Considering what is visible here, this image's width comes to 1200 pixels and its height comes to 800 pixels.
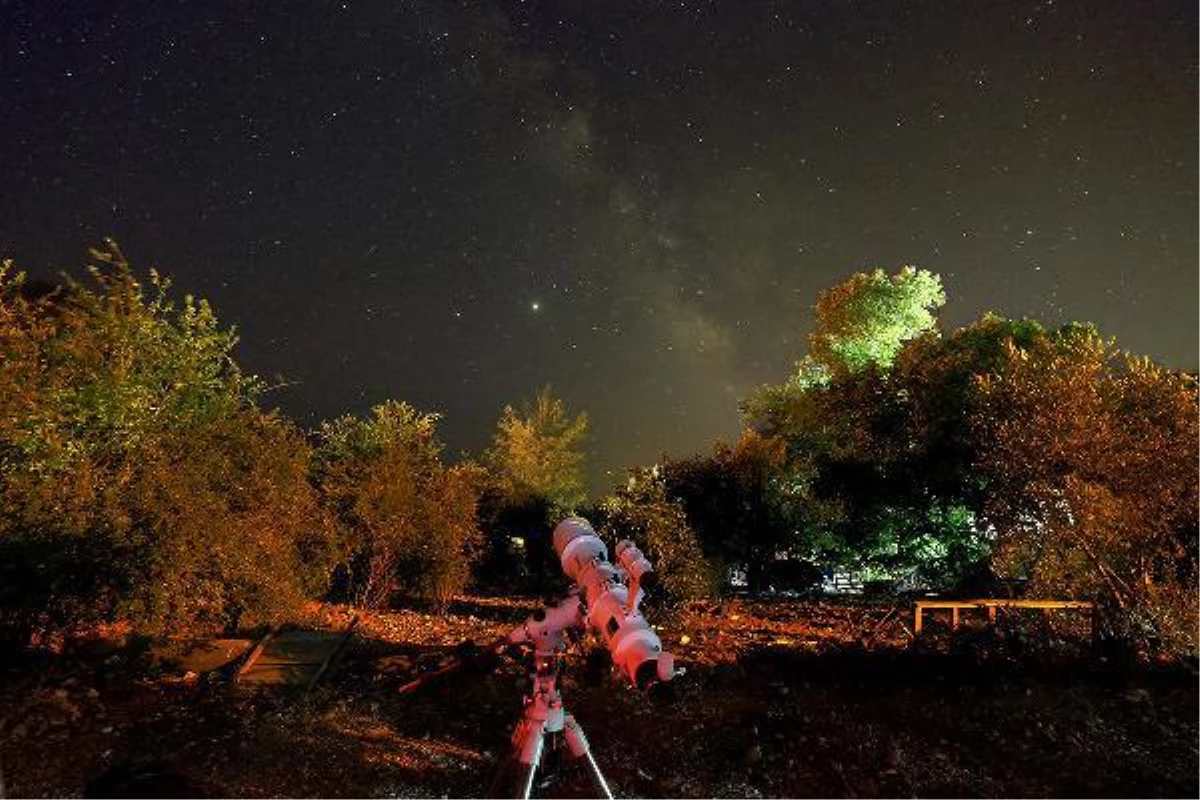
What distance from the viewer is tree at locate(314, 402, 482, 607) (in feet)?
59.9

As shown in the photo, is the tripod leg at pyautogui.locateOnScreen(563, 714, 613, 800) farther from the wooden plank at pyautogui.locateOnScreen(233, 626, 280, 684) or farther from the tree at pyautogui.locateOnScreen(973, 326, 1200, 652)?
the tree at pyautogui.locateOnScreen(973, 326, 1200, 652)

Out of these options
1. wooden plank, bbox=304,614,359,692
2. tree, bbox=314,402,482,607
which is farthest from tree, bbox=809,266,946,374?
wooden plank, bbox=304,614,359,692

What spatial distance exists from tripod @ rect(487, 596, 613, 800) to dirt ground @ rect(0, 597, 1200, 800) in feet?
4.32

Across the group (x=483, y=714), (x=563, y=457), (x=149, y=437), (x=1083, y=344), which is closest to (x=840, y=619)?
(x=1083, y=344)

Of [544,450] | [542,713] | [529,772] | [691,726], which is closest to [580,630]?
[542,713]

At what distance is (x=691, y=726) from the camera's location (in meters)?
9.74

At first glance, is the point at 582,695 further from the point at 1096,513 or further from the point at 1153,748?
the point at 1096,513

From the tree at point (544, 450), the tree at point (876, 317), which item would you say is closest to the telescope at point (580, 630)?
the tree at point (876, 317)

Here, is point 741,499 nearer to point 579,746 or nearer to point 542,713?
point 579,746

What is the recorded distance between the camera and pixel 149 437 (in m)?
12.4

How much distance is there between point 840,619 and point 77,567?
16.6 metres

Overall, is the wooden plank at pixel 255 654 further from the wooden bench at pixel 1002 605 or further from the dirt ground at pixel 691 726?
the wooden bench at pixel 1002 605

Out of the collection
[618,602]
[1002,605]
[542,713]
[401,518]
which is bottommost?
[542,713]

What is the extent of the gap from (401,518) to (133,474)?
7515mm
